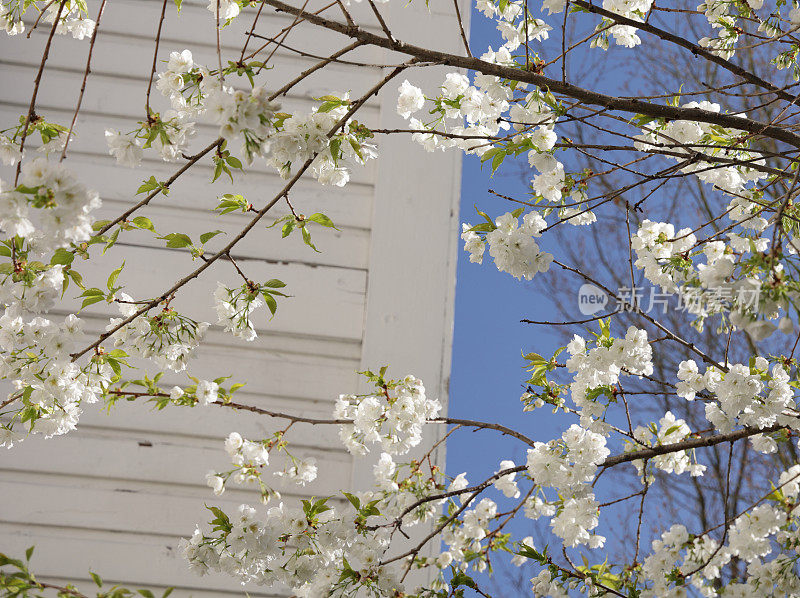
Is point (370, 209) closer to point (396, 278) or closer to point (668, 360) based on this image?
point (396, 278)

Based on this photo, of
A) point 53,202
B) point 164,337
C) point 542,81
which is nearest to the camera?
point 53,202

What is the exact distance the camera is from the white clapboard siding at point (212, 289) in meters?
1.85

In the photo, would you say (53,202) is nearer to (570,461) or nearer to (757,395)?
(570,461)

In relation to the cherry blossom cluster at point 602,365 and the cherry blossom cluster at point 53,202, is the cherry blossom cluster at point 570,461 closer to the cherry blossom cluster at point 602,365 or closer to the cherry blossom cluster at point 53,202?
the cherry blossom cluster at point 602,365

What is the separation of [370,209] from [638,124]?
2.93 ft

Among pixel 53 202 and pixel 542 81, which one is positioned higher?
pixel 542 81

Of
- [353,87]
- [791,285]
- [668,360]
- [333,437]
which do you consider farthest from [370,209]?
[668,360]

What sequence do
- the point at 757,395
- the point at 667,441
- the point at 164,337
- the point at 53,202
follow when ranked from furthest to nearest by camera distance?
the point at 667,441
the point at 757,395
the point at 164,337
the point at 53,202

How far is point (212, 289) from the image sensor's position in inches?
76.6

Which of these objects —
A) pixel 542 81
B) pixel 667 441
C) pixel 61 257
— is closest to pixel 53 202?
pixel 61 257

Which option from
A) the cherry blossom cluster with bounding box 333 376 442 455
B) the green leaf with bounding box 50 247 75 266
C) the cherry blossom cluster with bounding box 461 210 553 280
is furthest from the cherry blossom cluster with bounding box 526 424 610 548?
the green leaf with bounding box 50 247 75 266

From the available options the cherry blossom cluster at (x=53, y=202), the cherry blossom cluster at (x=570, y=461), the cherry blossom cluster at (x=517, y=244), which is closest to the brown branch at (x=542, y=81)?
the cherry blossom cluster at (x=517, y=244)

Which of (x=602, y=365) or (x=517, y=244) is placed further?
(x=602, y=365)

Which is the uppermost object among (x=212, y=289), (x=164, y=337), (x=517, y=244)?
(x=212, y=289)
